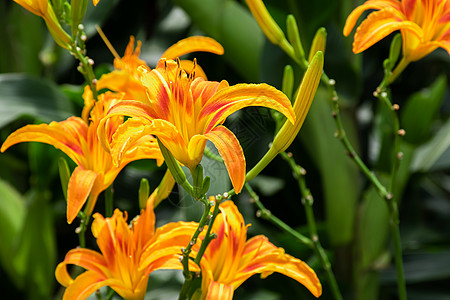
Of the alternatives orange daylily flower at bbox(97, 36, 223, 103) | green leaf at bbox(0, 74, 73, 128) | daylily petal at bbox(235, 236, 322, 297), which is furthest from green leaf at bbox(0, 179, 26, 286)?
daylily petal at bbox(235, 236, 322, 297)

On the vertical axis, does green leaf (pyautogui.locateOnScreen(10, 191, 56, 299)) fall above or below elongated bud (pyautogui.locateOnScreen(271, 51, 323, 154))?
below

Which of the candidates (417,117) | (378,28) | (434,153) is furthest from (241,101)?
(434,153)

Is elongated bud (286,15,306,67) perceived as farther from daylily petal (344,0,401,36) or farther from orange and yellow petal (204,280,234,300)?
orange and yellow petal (204,280,234,300)

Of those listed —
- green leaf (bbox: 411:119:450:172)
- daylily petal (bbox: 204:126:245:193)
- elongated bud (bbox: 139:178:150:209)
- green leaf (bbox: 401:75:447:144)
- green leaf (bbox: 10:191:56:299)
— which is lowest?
green leaf (bbox: 10:191:56:299)

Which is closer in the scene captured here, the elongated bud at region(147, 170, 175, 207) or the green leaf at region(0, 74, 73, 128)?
the elongated bud at region(147, 170, 175, 207)

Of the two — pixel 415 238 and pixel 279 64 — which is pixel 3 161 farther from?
pixel 415 238

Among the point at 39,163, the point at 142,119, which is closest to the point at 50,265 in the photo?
the point at 39,163
